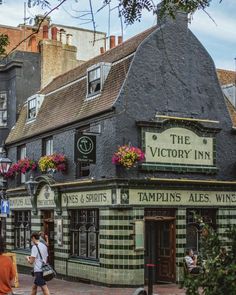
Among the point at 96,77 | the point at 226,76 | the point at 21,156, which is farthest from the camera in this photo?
the point at 21,156

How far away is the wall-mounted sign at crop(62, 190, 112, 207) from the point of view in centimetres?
2191

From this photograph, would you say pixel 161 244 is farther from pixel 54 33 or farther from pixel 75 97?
pixel 54 33

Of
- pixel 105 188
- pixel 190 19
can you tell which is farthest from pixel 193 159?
pixel 190 19

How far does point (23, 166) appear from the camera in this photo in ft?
93.1

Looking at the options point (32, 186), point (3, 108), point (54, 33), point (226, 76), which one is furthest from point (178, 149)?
point (54, 33)

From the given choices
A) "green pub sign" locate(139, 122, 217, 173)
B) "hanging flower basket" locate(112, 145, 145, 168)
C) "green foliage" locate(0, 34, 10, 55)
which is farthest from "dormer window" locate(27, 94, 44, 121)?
"green foliage" locate(0, 34, 10, 55)

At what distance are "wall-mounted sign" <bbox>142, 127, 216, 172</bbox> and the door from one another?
77.3 inches

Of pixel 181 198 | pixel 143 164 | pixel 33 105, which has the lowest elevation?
pixel 181 198

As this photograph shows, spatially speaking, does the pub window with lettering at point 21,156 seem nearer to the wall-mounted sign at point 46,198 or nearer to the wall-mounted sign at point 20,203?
the wall-mounted sign at point 20,203

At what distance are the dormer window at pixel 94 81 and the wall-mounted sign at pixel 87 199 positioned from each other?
151 inches

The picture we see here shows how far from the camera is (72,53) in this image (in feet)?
115

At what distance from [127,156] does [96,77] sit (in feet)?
14.7

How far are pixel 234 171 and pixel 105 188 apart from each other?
17.8 ft

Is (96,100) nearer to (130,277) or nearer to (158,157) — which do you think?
(158,157)
